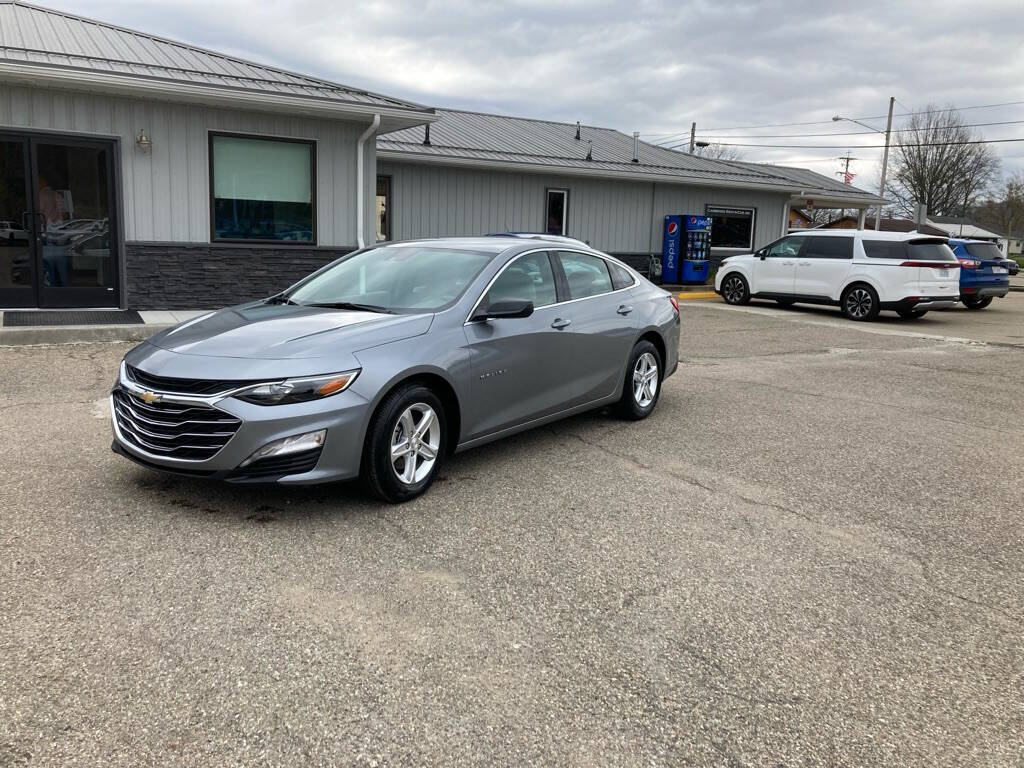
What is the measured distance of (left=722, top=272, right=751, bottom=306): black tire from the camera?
1802cm

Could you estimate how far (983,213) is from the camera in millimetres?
77562

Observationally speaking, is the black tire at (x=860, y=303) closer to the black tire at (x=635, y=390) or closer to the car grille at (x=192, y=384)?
the black tire at (x=635, y=390)

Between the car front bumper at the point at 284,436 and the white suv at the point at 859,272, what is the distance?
13.8 metres

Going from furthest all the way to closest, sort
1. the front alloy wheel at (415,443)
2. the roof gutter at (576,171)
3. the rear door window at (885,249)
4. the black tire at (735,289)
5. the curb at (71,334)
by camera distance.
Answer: the black tire at (735,289), the roof gutter at (576,171), the rear door window at (885,249), the curb at (71,334), the front alloy wheel at (415,443)

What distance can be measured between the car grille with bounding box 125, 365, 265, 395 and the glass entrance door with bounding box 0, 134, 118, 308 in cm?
796

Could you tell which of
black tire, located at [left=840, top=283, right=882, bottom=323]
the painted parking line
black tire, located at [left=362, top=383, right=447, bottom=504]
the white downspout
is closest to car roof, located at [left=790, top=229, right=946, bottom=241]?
black tire, located at [left=840, top=283, right=882, bottom=323]

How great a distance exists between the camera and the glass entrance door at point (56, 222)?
10.5 meters

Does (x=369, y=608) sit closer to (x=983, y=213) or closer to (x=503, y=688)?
(x=503, y=688)

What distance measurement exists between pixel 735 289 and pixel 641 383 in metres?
12.3

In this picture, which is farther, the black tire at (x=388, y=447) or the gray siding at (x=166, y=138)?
the gray siding at (x=166, y=138)

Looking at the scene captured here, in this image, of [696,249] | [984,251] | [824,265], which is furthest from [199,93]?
[984,251]

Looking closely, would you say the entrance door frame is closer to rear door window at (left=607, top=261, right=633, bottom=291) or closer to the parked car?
the parked car

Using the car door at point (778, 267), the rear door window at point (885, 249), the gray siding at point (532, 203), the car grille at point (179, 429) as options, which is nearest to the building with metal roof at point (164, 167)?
the gray siding at point (532, 203)

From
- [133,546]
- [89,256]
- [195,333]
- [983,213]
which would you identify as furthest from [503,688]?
[983,213]
